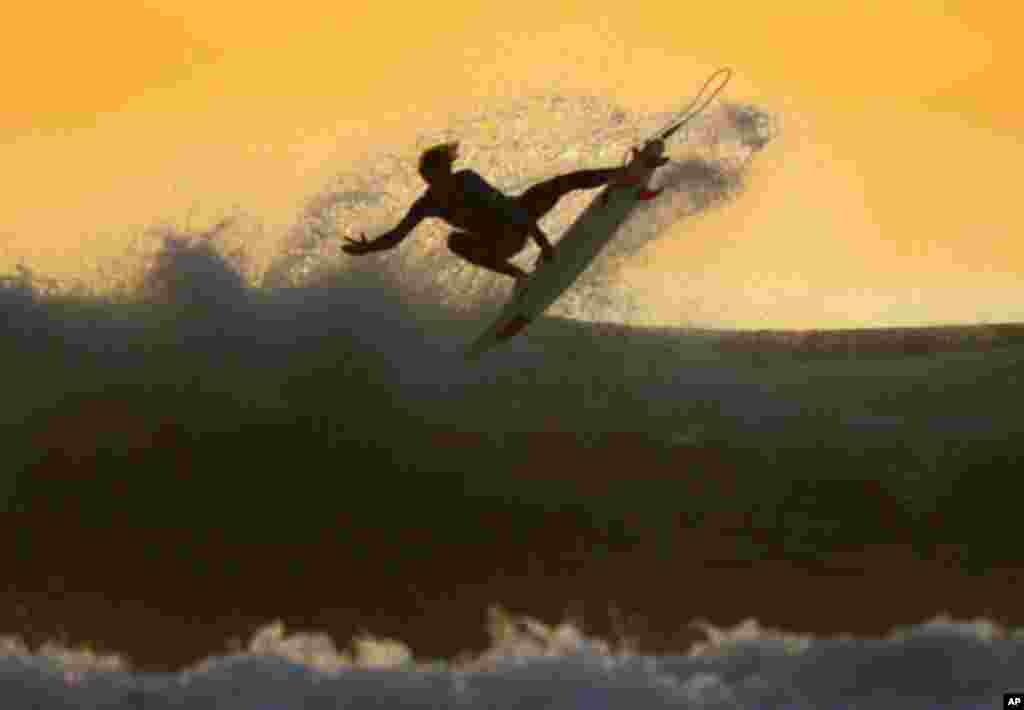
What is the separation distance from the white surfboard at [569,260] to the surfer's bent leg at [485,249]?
34 centimetres

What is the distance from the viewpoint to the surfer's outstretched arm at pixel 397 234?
9781 mm

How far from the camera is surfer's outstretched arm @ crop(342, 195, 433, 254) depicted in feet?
32.1

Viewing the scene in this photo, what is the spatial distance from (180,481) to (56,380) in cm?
88

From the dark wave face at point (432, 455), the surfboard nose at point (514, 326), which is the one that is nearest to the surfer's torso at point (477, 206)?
the surfboard nose at point (514, 326)

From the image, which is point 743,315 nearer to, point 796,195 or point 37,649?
point 796,195

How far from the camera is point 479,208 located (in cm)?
986

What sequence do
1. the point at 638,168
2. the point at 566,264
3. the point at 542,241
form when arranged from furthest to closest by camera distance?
the point at 566,264
the point at 638,168
the point at 542,241

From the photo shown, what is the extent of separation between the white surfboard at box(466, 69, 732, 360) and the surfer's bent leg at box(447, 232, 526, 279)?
341 mm

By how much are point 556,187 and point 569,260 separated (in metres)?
0.79

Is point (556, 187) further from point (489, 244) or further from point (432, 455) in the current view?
point (432, 455)

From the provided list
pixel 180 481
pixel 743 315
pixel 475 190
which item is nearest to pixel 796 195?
pixel 743 315

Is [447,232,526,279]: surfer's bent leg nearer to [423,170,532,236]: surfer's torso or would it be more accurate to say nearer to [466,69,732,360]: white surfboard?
[423,170,532,236]: surfer's torso

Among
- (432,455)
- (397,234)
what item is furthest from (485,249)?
(432,455)

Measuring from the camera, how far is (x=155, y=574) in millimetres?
10359
